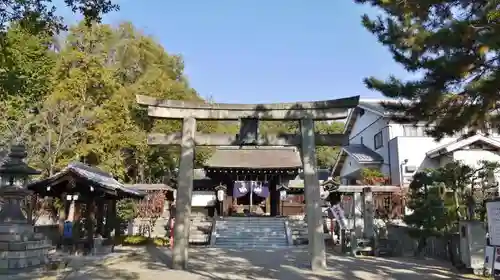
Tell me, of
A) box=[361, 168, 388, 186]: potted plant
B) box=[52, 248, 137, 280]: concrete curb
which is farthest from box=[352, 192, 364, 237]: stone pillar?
box=[52, 248, 137, 280]: concrete curb

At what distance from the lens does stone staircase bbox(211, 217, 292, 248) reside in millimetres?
19562

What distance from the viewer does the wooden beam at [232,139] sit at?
12036 mm

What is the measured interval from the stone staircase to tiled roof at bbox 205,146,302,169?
455cm

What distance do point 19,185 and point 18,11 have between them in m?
5.32

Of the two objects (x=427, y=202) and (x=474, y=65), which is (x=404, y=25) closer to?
(x=474, y=65)

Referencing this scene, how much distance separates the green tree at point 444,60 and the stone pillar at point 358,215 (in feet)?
28.5

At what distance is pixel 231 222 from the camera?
22859 mm

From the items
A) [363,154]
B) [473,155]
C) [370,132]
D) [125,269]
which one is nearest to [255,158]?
[363,154]

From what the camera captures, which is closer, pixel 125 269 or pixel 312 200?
pixel 125 269

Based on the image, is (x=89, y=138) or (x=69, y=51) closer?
(x=89, y=138)

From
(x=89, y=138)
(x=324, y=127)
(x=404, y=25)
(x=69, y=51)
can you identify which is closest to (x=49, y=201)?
(x=89, y=138)

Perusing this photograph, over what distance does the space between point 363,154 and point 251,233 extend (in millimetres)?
11599

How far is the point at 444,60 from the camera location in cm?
725

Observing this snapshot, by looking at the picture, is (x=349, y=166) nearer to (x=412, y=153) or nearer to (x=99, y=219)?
(x=412, y=153)
